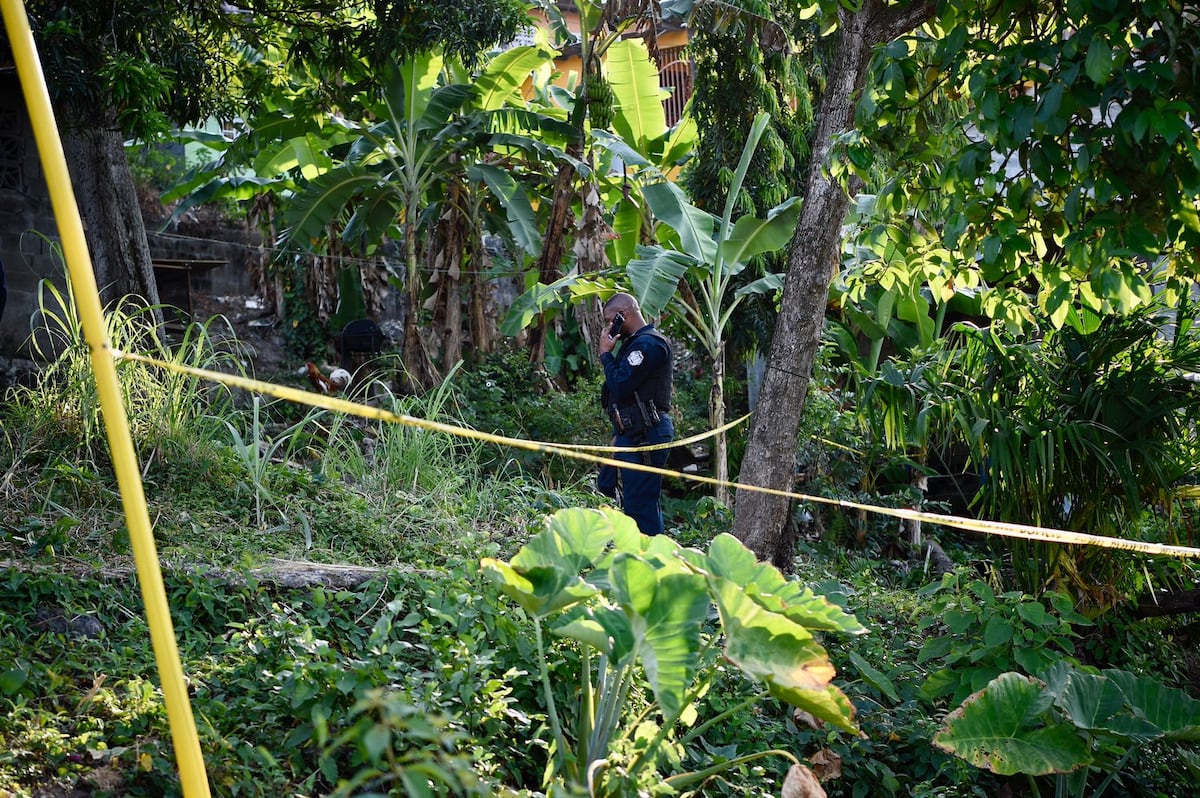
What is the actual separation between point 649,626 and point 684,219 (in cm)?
602

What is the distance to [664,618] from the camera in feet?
9.78

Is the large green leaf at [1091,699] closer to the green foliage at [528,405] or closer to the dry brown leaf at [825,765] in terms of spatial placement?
the dry brown leaf at [825,765]

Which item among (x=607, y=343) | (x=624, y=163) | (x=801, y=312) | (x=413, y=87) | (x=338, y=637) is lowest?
(x=338, y=637)

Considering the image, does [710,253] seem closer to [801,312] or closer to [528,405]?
[528,405]

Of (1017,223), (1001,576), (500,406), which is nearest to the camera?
(1017,223)

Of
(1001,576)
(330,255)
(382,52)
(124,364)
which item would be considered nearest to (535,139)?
(382,52)

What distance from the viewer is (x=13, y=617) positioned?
375cm

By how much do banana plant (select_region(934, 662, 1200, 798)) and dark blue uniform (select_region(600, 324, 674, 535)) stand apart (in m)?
3.08

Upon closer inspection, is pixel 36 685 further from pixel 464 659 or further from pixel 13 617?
pixel 464 659

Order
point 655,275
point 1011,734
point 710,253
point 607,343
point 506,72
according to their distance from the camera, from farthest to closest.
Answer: point 506,72
point 710,253
point 655,275
point 607,343
point 1011,734

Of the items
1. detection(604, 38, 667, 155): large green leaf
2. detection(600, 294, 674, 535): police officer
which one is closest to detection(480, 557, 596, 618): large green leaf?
detection(600, 294, 674, 535): police officer

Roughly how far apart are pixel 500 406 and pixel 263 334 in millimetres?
5118

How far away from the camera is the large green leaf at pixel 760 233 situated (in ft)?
27.3

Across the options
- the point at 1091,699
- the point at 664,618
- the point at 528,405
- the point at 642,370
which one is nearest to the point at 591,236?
the point at 528,405
